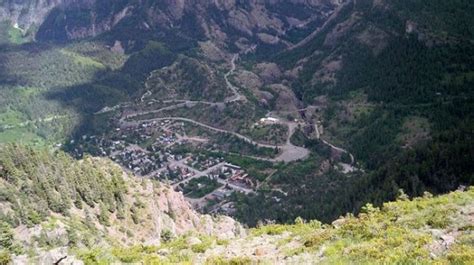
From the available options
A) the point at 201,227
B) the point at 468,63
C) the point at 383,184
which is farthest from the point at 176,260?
the point at 468,63

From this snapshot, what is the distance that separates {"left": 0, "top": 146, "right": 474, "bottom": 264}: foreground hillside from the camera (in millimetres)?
34938

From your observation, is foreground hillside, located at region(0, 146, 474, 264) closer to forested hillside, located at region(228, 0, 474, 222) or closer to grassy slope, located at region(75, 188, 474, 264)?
grassy slope, located at region(75, 188, 474, 264)

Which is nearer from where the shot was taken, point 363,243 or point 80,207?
point 363,243

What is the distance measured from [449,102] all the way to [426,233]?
15203 cm

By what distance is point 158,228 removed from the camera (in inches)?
3561

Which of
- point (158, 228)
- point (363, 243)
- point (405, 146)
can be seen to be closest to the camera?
point (363, 243)

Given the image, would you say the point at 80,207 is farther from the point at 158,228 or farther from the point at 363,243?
the point at 363,243

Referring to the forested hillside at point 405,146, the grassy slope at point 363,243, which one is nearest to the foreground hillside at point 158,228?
the grassy slope at point 363,243

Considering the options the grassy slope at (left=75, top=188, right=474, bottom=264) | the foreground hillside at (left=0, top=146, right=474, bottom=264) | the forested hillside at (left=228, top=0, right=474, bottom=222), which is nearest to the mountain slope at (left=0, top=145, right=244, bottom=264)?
the foreground hillside at (left=0, top=146, right=474, bottom=264)

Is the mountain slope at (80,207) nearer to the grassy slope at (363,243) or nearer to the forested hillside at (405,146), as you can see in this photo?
the grassy slope at (363,243)

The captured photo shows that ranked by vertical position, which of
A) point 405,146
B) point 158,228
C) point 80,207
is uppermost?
point 80,207

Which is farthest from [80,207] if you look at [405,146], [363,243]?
[405,146]

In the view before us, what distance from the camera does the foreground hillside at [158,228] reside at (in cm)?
3494

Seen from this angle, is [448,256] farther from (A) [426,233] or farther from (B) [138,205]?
(B) [138,205]
